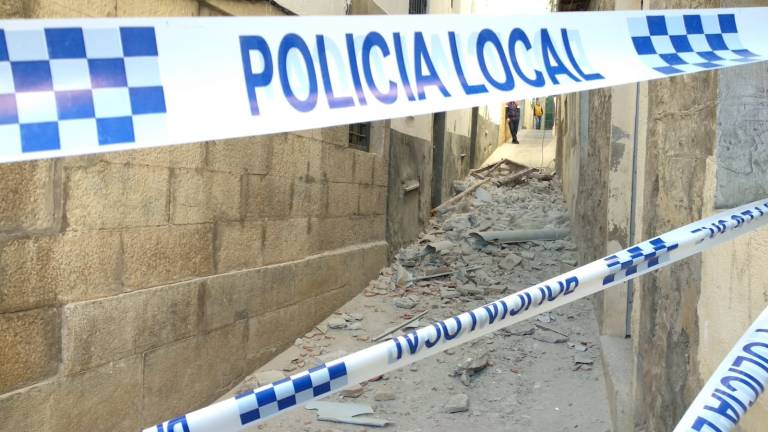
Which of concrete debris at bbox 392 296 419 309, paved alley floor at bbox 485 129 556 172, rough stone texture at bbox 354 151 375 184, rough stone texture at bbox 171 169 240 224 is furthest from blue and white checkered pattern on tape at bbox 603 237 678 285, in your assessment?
paved alley floor at bbox 485 129 556 172

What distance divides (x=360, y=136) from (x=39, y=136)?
5.49 meters

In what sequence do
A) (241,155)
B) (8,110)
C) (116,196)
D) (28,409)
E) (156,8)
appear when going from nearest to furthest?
(8,110)
(28,409)
(116,196)
(156,8)
(241,155)

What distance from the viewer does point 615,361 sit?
12.8 ft

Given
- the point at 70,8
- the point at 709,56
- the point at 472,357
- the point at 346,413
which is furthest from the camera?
the point at 472,357

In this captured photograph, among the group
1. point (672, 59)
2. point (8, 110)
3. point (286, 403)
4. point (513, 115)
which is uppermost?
point (672, 59)

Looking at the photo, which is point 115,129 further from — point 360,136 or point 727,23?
point 360,136

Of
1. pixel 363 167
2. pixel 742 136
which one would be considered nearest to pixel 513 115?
pixel 363 167

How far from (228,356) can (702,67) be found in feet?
11.5

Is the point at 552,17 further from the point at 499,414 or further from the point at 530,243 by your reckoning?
the point at 530,243

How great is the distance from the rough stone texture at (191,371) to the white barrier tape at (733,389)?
9.78 feet

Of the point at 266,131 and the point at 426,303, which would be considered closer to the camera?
the point at 266,131

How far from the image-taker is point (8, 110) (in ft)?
3.88

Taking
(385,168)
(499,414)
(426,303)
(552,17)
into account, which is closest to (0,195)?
Result: (552,17)

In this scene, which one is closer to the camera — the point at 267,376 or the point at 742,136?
the point at 742,136
